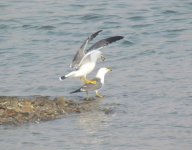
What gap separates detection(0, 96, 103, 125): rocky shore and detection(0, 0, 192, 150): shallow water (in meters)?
0.25

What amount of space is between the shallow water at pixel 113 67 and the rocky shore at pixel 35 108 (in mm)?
253

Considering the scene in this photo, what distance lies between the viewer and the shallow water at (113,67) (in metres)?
10.6

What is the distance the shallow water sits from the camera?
1059cm

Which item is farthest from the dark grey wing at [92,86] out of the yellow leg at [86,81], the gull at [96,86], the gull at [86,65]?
the gull at [86,65]

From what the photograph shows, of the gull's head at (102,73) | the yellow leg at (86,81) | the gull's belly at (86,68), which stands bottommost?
the yellow leg at (86,81)

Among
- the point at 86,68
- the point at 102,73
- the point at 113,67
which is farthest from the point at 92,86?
the point at 113,67

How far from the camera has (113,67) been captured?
15727 mm

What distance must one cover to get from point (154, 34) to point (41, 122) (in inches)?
299

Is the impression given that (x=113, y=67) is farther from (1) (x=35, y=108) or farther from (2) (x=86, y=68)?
(1) (x=35, y=108)

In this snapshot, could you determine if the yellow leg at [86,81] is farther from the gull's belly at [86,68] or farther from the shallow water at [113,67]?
the shallow water at [113,67]

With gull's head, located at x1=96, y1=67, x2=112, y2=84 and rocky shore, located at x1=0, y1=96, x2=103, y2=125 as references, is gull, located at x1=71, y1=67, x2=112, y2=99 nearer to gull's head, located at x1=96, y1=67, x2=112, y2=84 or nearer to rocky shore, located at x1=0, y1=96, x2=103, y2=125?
gull's head, located at x1=96, y1=67, x2=112, y2=84

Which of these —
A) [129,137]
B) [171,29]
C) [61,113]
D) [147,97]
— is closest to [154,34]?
[171,29]

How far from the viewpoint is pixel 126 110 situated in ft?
40.3

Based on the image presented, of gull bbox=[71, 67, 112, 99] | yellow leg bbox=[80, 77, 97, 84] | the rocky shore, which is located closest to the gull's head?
gull bbox=[71, 67, 112, 99]
